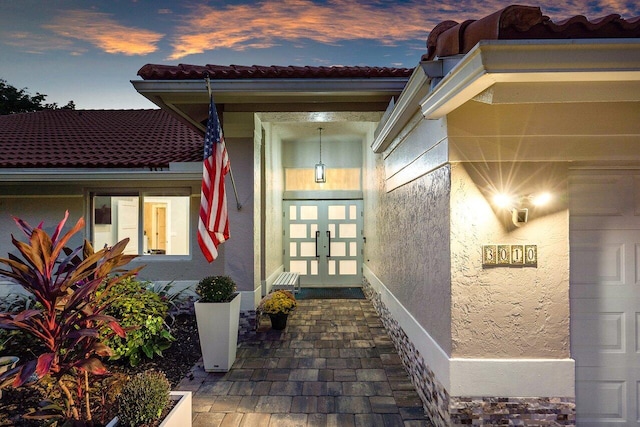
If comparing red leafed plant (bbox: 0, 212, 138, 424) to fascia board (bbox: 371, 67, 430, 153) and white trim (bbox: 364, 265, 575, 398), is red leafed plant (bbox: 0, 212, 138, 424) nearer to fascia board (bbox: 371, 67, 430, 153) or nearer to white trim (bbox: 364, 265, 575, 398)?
white trim (bbox: 364, 265, 575, 398)

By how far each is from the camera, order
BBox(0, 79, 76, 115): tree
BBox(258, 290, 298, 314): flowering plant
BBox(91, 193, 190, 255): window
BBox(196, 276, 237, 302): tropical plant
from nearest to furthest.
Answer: BBox(196, 276, 237, 302): tropical plant
BBox(258, 290, 298, 314): flowering plant
BBox(91, 193, 190, 255): window
BBox(0, 79, 76, 115): tree

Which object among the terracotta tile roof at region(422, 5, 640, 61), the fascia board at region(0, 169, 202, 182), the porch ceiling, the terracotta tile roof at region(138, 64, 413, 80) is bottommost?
the fascia board at region(0, 169, 202, 182)

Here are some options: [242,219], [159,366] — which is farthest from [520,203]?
[159,366]

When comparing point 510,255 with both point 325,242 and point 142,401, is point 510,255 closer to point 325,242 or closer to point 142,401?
point 142,401

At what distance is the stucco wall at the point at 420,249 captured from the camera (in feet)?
9.84

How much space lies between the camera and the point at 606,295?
2928 millimetres

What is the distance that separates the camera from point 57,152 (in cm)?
698

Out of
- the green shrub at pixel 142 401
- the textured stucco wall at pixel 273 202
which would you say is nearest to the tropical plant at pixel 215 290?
the green shrub at pixel 142 401

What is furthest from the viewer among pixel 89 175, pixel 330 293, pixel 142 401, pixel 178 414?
pixel 330 293

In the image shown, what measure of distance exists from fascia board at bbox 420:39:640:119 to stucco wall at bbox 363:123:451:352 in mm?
1035

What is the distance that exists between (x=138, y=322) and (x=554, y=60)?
491 cm

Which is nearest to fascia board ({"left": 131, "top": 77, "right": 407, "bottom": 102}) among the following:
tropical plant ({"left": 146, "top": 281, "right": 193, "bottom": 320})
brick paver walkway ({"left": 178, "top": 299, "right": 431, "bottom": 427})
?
brick paver walkway ({"left": 178, "top": 299, "right": 431, "bottom": 427})

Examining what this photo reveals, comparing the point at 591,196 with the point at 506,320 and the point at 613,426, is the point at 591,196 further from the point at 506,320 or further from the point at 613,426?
the point at 613,426

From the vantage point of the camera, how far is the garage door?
114 inches
